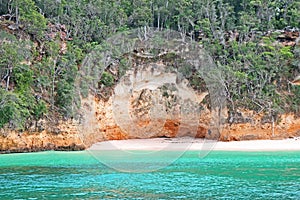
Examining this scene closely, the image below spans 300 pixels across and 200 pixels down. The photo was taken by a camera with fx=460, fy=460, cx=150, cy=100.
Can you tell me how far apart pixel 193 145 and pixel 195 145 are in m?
0.16

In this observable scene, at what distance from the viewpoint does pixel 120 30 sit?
40219 mm

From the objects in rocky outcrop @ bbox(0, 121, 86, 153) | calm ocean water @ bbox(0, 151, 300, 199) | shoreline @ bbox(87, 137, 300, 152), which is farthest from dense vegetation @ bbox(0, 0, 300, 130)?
calm ocean water @ bbox(0, 151, 300, 199)

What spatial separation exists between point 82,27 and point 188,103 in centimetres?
1112

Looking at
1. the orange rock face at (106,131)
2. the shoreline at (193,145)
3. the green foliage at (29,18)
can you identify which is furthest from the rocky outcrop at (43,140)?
the green foliage at (29,18)

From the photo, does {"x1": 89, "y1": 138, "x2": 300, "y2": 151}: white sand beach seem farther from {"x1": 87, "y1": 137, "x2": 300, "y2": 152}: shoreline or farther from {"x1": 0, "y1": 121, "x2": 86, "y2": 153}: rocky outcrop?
{"x1": 0, "y1": 121, "x2": 86, "y2": 153}: rocky outcrop

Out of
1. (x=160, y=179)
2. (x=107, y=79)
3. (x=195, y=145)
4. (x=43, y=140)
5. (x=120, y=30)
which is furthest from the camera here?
(x=120, y=30)

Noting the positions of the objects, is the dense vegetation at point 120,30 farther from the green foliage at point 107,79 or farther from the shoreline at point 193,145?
the shoreline at point 193,145

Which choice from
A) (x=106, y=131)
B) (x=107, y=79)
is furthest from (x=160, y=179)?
(x=107, y=79)

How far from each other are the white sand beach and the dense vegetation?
3.02m

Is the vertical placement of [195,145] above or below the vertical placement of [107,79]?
below

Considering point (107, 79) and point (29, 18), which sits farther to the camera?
point (107, 79)

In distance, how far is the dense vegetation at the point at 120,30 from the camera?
32906 millimetres

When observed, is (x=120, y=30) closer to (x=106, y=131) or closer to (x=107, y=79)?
(x=107, y=79)

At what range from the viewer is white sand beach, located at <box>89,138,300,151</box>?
33312mm
